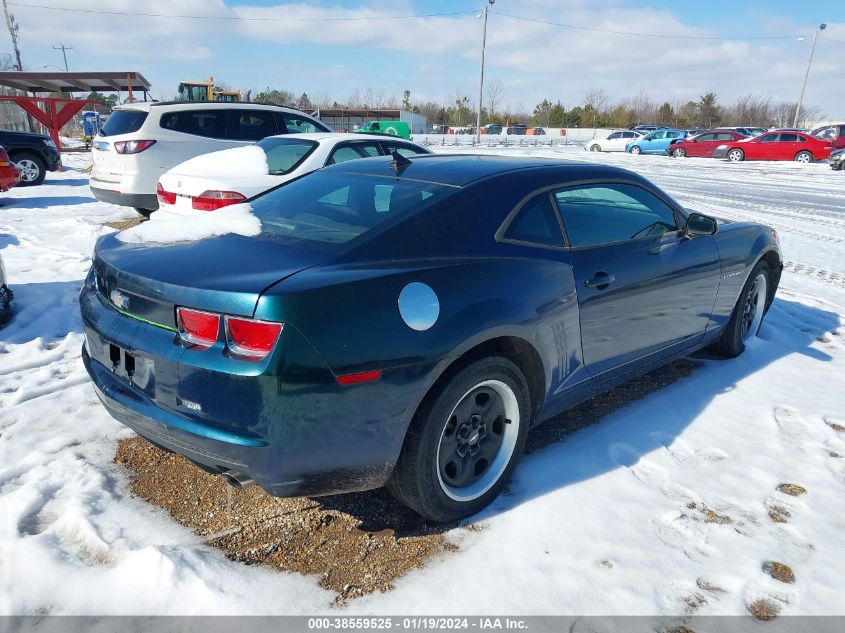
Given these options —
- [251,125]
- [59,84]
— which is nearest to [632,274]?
[251,125]

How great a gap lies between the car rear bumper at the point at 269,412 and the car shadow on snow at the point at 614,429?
1.79 ft

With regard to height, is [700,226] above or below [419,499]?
above

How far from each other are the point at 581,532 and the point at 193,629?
1.60 m

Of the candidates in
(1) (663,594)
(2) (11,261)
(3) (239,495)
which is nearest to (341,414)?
(3) (239,495)

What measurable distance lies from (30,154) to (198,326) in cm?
1471

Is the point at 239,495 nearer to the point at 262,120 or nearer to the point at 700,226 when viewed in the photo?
the point at 700,226

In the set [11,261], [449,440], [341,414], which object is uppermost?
[341,414]

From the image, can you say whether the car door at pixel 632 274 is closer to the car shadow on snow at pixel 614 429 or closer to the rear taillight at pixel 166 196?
the car shadow on snow at pixel 614 429

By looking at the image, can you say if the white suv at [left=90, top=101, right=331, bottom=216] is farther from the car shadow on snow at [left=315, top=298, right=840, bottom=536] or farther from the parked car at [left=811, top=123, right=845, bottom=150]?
the parked car at [left=811, top=123, right=845, bottom=150]

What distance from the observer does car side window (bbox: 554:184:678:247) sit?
10.9 feet

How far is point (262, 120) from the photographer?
9.35 meters

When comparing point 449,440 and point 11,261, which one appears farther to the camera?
point 11,261

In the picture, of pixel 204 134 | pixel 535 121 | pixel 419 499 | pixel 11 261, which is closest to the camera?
pixel 419 499

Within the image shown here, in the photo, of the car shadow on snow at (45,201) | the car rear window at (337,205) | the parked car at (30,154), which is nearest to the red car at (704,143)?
the car shadow on snow at (45,201)
